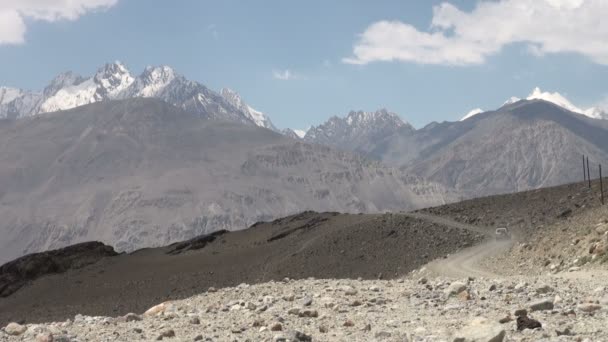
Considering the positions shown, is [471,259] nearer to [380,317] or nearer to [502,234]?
[502,234]

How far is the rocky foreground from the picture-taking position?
1402 centimetres

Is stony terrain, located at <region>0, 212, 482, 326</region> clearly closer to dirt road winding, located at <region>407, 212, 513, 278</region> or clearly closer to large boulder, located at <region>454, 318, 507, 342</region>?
dirt road winding, located at <region>407, 212, 513, 278</region>

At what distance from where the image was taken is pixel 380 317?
16.8m

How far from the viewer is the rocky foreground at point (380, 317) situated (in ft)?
46.0

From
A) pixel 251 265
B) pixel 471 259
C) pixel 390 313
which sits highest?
pixel 390 313

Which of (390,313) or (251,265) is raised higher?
(390,313)

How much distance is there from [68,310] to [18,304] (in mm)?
10813

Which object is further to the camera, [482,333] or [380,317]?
[380,317]

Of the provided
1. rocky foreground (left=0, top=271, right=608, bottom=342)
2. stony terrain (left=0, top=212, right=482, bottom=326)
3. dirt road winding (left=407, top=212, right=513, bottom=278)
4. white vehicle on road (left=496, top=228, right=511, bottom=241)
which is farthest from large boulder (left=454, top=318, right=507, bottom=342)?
white vehicle on road (left=496, top=228, right=511, bottom=241)

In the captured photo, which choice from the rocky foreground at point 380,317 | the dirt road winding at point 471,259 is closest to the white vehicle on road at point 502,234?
the dirt road winding at point 471,259

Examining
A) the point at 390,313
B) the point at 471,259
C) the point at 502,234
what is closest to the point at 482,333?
the point at 390,313

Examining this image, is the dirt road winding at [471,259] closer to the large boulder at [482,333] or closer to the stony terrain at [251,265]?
the stony terrain at [251,265]

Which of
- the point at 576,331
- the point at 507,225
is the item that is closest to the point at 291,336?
the point at 576,331

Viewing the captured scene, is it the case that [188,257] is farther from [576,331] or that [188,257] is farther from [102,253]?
[576,331]
